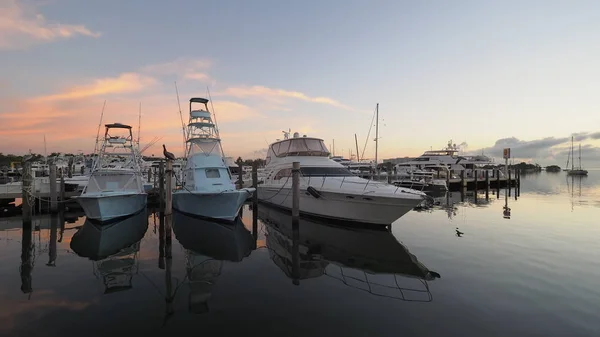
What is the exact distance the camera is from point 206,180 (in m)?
17.4

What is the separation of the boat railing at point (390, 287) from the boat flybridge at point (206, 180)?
798 cm

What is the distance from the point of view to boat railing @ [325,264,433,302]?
7391 mm

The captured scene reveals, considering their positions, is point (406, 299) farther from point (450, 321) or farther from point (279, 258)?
point (279, 258)

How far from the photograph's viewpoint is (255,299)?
7246 millimetres

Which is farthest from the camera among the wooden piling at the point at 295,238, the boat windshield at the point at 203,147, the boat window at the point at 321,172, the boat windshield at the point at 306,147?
the boat windshield at the point at 306,147

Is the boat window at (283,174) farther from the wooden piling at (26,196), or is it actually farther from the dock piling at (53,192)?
the dock piling at (53,192)

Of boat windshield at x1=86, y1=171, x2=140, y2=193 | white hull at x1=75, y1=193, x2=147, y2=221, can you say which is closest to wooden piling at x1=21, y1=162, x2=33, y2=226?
white hull at x1=75, y1=193, x2=147, y2=221

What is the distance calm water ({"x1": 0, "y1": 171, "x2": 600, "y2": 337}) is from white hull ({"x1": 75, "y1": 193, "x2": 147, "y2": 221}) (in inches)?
33.7

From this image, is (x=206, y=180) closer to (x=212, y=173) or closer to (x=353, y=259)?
(x=212, y=173)

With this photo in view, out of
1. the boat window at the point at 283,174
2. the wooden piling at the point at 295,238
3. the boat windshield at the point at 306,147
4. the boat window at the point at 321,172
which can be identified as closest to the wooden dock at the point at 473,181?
the boat windshield at the point at 306,147

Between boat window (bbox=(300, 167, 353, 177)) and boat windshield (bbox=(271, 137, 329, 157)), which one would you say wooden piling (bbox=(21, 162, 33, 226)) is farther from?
boat windshield (bbox=(271, 137, 329, 157))

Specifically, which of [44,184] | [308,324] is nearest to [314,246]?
[308,324]

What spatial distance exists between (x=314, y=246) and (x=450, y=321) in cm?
640

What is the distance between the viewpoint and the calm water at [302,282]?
239 inches
